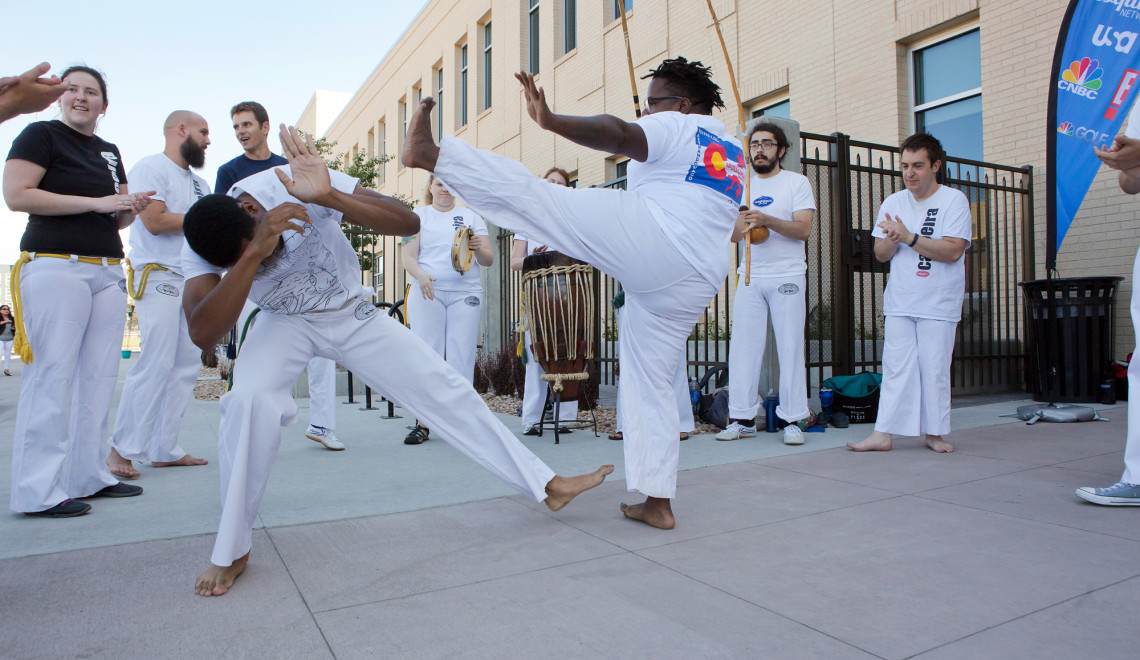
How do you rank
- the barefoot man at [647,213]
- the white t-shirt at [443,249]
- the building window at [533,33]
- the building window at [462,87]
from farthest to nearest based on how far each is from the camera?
the building window at [462,87], the building window at [533,33], the white t-shirt at [443,249], the barefoot man at [647,213]

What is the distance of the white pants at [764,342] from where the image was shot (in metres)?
5.41

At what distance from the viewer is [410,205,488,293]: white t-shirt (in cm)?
573

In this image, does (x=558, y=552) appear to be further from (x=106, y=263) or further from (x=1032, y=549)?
(x=106, y=263)

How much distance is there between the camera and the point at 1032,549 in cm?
268

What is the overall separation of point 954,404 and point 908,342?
272cm

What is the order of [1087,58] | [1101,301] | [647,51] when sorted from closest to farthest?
[1087,58]
[1101,301]
[647,51]

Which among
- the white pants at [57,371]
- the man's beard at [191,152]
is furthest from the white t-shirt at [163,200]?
the white pants at [57,371]

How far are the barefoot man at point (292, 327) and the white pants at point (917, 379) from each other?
103 inches

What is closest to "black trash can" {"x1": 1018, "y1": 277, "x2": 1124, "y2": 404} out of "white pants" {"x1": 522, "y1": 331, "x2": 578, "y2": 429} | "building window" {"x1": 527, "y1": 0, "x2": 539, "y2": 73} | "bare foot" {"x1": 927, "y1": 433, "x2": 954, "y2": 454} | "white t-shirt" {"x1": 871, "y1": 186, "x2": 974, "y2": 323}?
"white t-shirt" {"x1": 871, "y1": 186, "x2": 974, "y2": 323}

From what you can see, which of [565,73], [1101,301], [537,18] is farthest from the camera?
[537,18]

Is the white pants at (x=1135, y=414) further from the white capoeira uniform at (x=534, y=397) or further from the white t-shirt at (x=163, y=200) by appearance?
the white t-shirt at (x=163, y=200)

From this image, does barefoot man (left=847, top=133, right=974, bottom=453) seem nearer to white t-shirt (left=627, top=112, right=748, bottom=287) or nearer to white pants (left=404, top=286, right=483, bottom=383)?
white t-shirt (left=627, top=112, right=748, bottom=287)

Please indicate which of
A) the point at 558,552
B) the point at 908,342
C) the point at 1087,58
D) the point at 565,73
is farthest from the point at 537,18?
the point at 558,552

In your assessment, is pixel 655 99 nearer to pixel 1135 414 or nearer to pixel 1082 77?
pixel 1135 414
